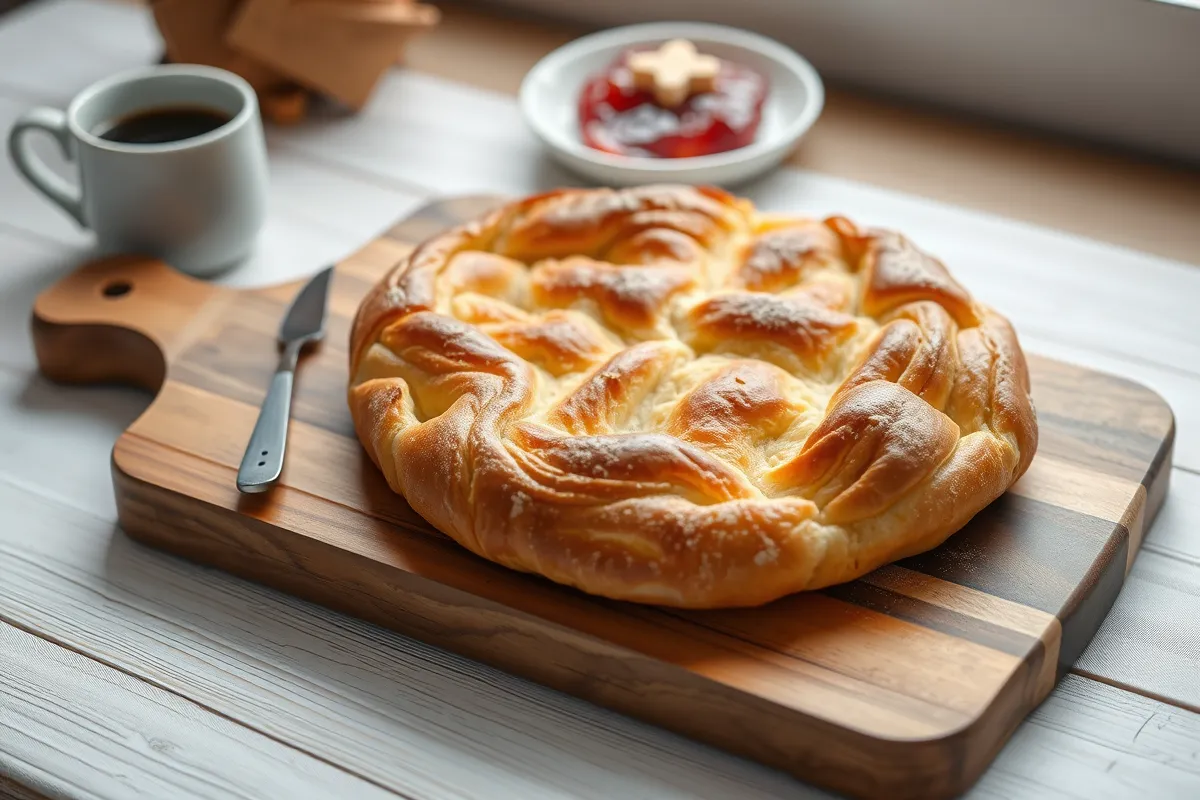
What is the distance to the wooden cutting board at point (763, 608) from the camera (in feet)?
4.37

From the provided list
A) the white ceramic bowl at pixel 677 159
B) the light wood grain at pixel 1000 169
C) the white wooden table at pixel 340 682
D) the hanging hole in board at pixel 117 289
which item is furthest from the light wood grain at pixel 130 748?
the light wood grain at pixel 1000 169

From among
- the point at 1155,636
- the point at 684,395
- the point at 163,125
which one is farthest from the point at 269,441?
the point at 1155,636

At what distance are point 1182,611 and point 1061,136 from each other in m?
1.38

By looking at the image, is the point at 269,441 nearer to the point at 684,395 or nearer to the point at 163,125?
the point at 684,395

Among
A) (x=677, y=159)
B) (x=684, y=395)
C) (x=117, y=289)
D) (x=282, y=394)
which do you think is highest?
(x=684, y=395)

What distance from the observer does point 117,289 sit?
2.11 m

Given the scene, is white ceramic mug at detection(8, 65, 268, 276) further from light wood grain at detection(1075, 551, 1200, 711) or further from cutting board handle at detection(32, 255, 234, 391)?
light wood grain at detection(1075, 551, 1200, 711)

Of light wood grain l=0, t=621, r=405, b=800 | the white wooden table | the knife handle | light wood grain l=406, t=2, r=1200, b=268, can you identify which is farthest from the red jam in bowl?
light wood grain l=0, t=621, r=405, b=800

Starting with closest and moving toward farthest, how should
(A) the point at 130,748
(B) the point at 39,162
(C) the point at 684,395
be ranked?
(A) the point at 130,748 < (C) the point at 684,395 < (B) the point at 39,162

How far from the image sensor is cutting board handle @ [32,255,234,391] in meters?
1.98

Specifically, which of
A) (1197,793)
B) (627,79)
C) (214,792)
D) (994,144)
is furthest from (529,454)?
(994,144)

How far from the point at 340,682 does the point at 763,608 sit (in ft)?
1.72

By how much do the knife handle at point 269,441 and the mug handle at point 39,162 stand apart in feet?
2.25

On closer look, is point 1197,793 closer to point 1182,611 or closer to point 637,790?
point 1182,611
